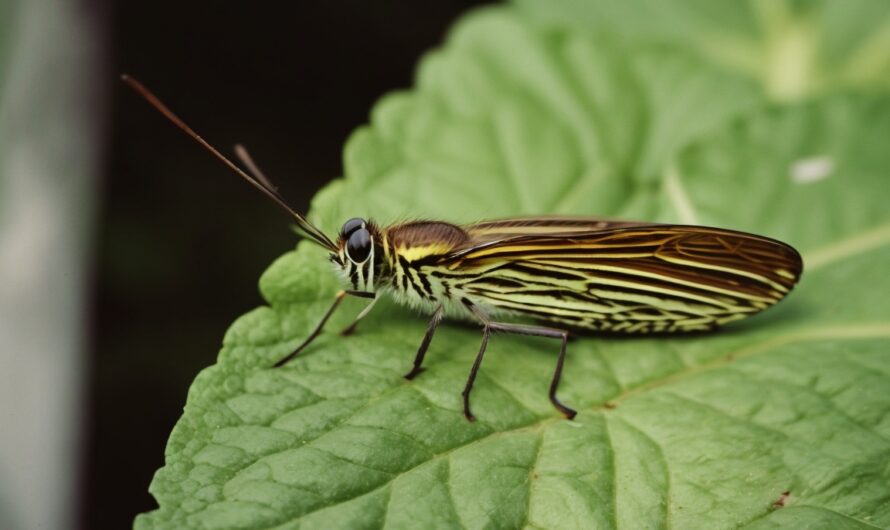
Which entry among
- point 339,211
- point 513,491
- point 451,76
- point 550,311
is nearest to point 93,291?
point 339,211

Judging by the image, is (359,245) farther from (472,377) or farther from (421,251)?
(472,377)

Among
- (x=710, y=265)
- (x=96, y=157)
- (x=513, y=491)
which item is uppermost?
(x=96, y=157)

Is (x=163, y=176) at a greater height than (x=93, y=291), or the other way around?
(x=163, y=176)

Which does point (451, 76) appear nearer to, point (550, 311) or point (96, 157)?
point (550, 311)

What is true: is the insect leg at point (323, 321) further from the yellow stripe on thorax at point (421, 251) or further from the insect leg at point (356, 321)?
the yellow stripe on thorax at point (421, 251)

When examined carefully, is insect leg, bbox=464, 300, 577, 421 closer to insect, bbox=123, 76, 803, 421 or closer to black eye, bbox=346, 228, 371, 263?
insect, bbox=123, 76, 803, 421

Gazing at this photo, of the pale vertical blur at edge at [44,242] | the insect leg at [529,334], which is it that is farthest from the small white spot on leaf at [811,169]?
the pale vertical blur at edge at [44,242]

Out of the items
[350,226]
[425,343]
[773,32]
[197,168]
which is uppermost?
[773,32]

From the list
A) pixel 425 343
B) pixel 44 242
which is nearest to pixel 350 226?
pixel 425 343
